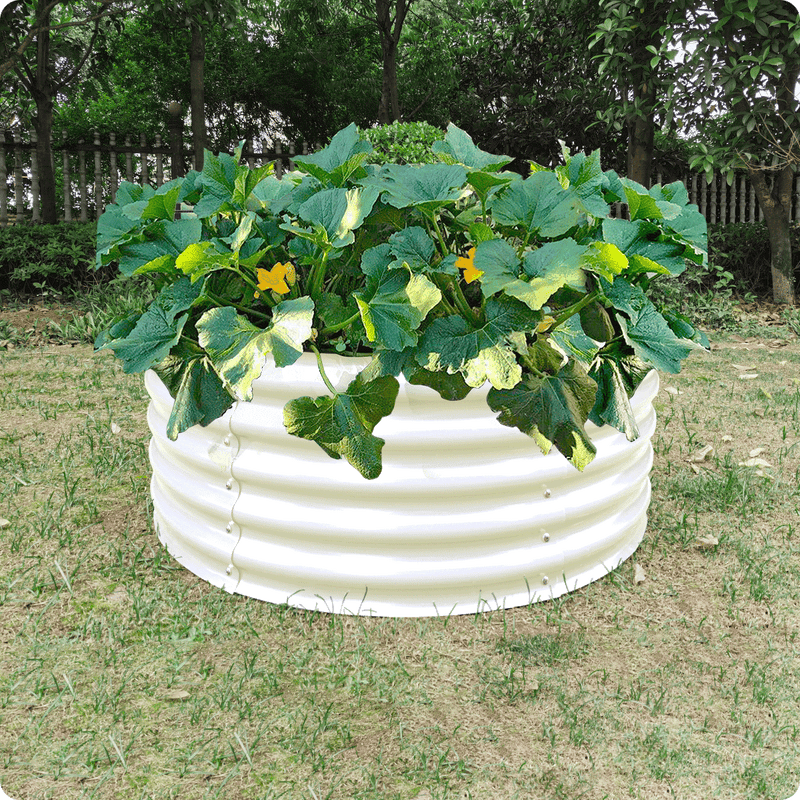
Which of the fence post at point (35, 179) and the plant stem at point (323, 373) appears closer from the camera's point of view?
the plant stem at point (323, 373)

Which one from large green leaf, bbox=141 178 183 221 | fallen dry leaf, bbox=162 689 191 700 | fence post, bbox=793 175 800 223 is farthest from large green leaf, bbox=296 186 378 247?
fence post, bbox=793 175 800 223

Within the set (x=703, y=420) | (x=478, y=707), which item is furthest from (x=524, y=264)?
(x=703, y=420)

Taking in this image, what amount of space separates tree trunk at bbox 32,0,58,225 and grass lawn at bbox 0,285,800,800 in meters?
6.07

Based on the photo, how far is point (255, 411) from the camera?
2047 millimetres

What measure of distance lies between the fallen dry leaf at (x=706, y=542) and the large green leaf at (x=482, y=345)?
1101mm

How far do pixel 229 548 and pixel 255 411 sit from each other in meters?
0.42

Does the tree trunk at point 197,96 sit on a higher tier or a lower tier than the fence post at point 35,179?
higher

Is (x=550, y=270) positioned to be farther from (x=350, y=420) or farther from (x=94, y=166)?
(x=94, y=166)

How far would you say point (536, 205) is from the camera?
2.00 meters

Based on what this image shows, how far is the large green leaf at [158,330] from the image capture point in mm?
2068

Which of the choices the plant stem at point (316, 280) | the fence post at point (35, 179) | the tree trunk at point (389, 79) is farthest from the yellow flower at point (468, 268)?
the tree trunk at point (389, 79)

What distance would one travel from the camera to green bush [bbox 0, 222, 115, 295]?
6.67 meters

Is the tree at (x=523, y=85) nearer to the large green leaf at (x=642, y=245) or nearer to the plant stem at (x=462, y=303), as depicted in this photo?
the large green leaf at (x=642, y=245)

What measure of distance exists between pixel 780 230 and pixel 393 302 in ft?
21.3
